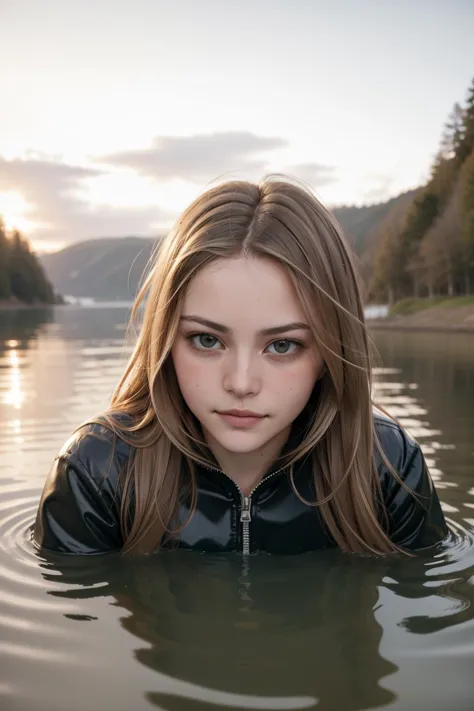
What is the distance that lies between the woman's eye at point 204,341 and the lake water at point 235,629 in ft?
2.96

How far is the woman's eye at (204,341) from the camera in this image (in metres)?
2.87

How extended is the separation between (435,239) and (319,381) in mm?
52219

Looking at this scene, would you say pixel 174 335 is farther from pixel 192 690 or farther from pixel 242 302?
pixel 192 690

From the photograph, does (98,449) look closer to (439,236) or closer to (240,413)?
(240,413)

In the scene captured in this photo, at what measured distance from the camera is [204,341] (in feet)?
9.44

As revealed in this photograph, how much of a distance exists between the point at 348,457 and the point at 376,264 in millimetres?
64512

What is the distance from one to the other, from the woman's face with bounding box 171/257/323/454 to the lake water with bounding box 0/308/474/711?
1.94 feet

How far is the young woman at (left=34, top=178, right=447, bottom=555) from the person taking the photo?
2.81 meters

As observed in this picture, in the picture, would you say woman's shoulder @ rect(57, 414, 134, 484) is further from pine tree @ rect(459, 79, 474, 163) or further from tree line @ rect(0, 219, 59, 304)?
tree line @ rect(0, 219, 59, 304)

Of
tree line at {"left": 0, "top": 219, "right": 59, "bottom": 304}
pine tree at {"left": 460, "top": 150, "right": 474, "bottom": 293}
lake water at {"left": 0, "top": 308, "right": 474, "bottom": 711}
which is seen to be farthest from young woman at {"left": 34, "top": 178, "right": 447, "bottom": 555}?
tree line at {"left": 0, "top": 219, "right": 59, "bottom": 304}

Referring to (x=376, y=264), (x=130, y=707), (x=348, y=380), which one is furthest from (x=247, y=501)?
(x=376, y=264)

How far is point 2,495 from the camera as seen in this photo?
4473mm

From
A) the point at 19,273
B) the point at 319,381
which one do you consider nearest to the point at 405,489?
the point at 319,381

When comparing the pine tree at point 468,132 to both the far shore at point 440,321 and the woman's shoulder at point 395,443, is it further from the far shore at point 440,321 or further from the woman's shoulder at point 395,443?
the woman's shoulder at point 395,443
